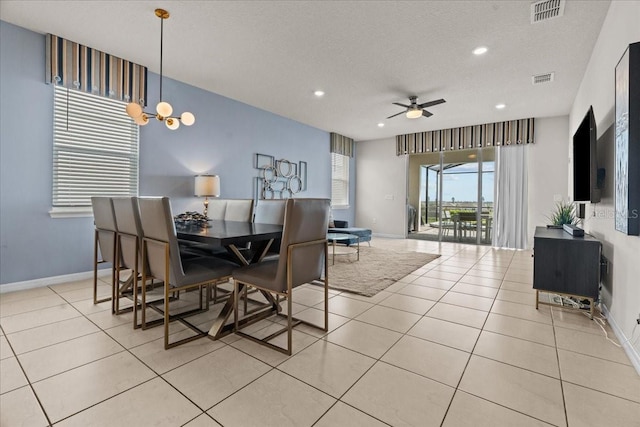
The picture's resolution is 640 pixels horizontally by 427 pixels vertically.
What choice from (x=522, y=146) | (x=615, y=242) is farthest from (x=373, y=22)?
(x=522, y=146)

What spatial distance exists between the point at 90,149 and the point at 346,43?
11.1ft

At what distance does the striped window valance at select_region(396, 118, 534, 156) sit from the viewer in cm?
635

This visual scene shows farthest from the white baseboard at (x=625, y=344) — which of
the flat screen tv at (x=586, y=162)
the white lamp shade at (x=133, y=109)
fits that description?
the white lamp shade at (x=133, y=109)

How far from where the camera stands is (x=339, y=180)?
8.34 m

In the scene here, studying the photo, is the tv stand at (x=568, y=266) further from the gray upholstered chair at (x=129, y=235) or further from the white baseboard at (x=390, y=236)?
the white baseboard at (x=390, y=236)

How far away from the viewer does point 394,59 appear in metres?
3.73

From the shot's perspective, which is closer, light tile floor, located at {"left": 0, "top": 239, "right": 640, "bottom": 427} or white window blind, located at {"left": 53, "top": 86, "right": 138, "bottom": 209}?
light tile floor, located at {"left": 0, "top": 239, "right": 640, "bottom": 427}

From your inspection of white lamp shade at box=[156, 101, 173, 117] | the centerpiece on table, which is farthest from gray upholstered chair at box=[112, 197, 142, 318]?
white lamp shade at box=[156, 101, 173, 117]

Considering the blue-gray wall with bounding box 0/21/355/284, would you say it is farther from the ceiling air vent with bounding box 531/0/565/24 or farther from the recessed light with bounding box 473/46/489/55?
the ceiling air vent with bounding box 531/0/565/24

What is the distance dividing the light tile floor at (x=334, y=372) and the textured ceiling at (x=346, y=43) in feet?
9.26

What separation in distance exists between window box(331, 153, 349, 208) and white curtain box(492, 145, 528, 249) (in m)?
3.75

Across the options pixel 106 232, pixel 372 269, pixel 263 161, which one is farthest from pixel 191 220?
pixel 263 161

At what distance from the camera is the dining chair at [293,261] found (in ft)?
6.44

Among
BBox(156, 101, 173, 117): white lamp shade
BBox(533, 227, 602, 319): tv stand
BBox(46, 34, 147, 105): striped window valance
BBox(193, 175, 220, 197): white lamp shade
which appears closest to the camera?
BBox(533, 227, 602, 319): tv stand
